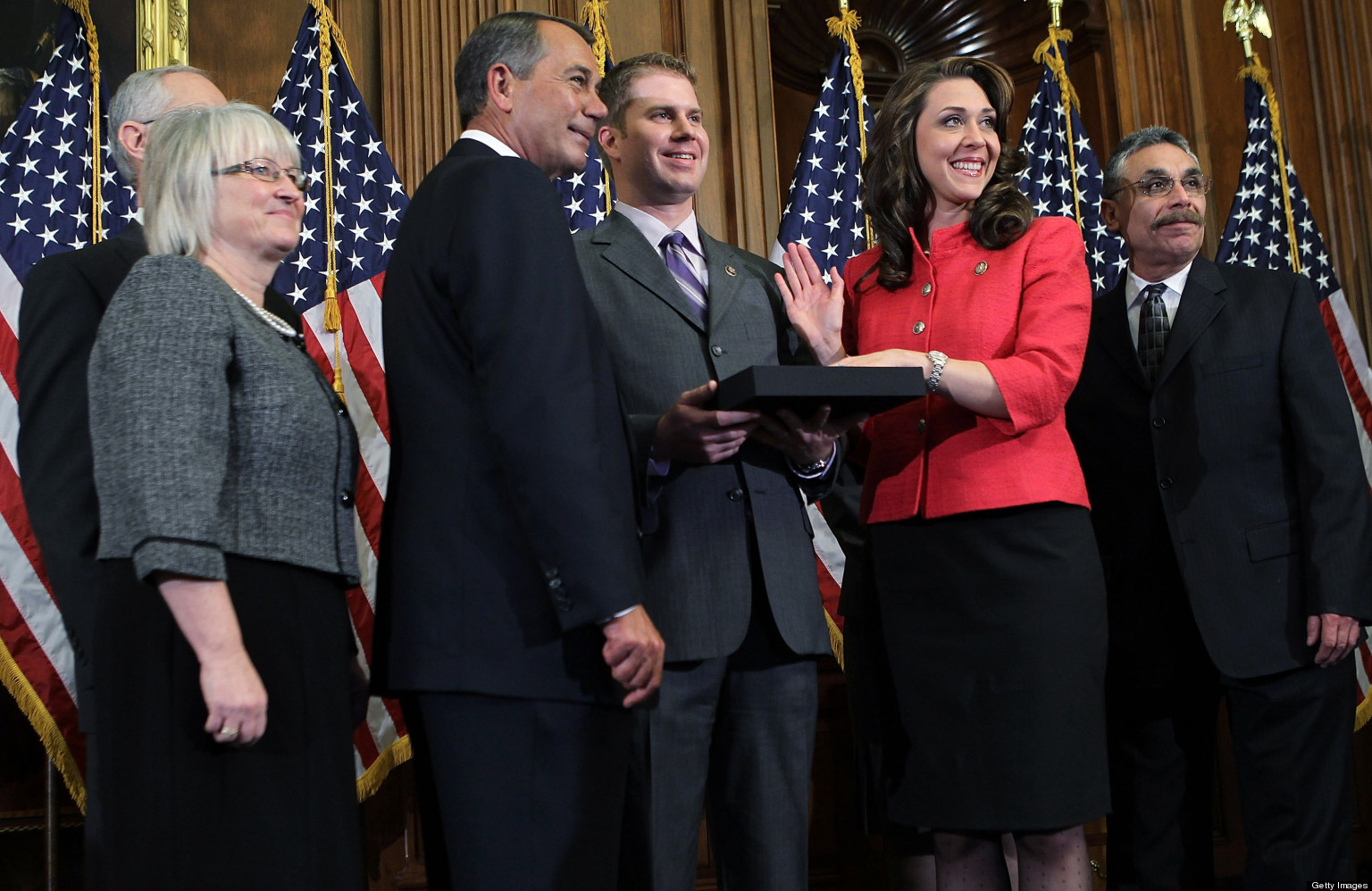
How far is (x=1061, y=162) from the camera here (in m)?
4.55

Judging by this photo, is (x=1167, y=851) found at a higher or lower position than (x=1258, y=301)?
lower

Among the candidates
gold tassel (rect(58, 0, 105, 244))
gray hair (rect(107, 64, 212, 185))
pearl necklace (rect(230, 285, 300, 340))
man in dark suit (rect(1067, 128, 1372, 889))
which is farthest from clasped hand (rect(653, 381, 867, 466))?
gold tassel (rect(58, 0, 105, 244))

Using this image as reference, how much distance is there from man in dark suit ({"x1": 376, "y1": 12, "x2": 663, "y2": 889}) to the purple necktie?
54cm

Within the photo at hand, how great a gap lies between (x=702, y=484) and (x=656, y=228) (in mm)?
523

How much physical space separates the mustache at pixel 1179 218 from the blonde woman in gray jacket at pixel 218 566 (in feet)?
7.33

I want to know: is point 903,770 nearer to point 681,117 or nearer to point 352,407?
point 681,117

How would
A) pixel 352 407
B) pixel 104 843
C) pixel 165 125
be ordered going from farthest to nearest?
pixel 352 407 < pixel 165 125 < pixel 104 843

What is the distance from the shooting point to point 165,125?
1918mm

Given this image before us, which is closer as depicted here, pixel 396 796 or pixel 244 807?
pixel 244 807

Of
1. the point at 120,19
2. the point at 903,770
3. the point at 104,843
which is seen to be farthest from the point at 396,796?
the point at 120,19

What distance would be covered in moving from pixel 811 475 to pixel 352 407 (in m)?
1.80

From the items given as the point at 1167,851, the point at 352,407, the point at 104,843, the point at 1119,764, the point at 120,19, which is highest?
the point at 120,19

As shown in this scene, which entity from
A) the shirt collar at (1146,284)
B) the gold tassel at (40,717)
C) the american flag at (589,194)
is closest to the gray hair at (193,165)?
the gold tassel at (40,717)

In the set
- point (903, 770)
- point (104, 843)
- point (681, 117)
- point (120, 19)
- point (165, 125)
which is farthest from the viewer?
point (120, 19)
